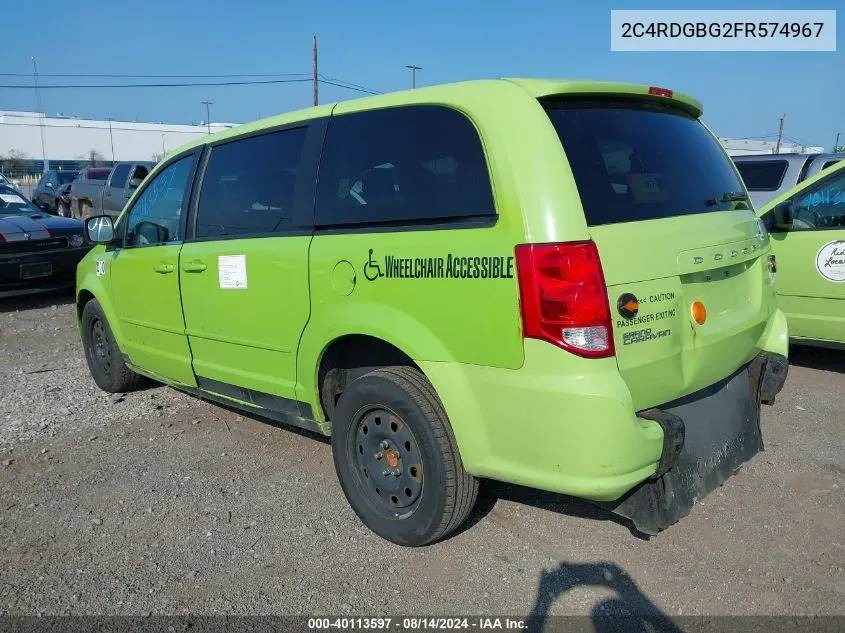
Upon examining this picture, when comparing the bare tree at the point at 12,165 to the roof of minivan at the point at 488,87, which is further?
the bare tree at the point at 12,165

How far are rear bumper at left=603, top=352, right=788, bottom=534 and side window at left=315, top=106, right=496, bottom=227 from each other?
1122mm

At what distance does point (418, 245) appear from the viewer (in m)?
2.72

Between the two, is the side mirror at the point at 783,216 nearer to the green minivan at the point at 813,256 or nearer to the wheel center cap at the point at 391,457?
the green minivan at the point at 813,256

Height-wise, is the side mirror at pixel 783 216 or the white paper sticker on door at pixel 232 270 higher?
the side mirror at pixel 783 216

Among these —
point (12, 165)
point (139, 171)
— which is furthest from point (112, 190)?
point (12, 165)

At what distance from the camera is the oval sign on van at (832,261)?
5066 mm

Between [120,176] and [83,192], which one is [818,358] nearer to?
[120,176]

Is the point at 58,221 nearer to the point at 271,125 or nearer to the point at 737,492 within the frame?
the point at 271,125

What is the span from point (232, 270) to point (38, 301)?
23.5 feet

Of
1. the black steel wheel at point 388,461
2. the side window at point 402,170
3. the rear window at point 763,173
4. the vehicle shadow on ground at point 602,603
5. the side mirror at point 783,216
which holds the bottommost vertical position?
the vehicle shadow on ground at point 602,603

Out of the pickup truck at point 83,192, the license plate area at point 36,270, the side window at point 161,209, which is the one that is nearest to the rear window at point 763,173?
the side window at point 161,209

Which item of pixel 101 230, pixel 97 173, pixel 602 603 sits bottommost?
pixel 602 603

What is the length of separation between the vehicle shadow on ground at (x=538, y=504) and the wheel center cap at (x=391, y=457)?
0.48 meters

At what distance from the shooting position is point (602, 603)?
2629 mm
